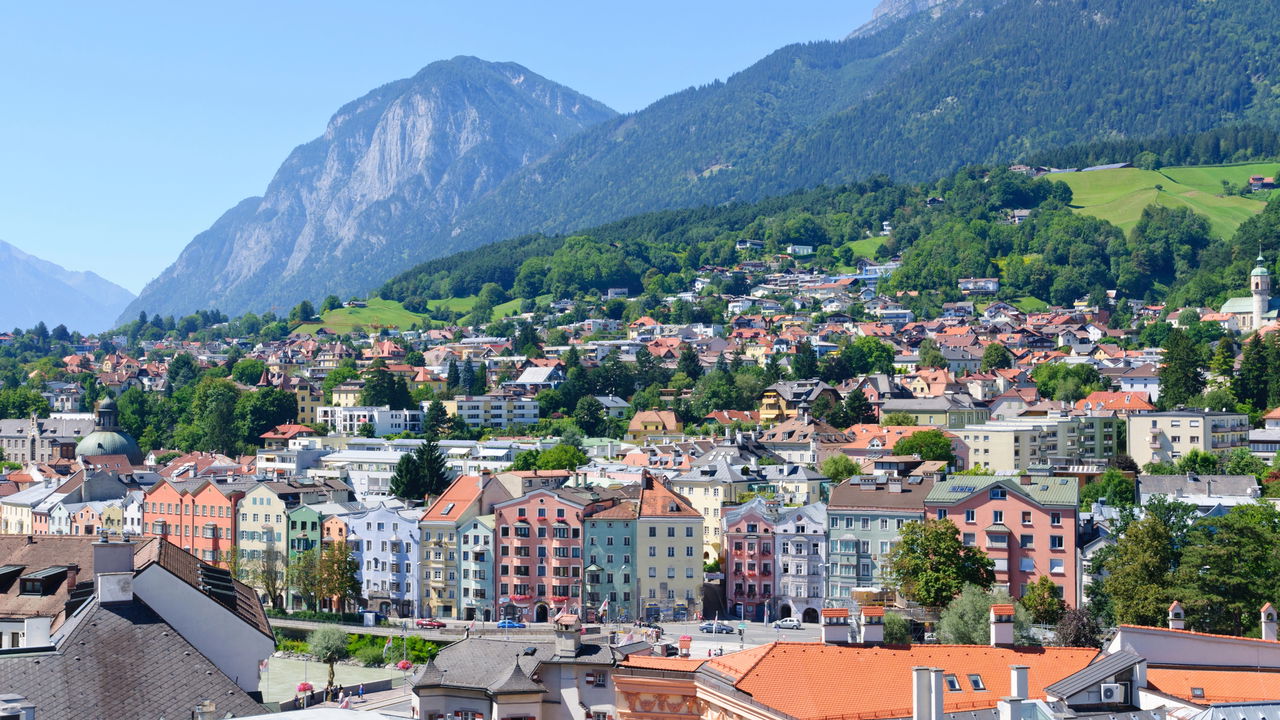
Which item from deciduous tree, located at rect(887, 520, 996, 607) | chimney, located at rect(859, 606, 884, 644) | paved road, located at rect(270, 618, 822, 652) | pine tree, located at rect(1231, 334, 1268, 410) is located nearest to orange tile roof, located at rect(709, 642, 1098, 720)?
chimney, located at rect(859, 606, 884, 644)

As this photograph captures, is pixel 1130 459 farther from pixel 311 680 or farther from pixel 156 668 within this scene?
pixel 156 668

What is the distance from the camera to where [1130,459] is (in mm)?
100938

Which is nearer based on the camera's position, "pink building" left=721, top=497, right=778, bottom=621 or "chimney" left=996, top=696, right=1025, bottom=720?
"chimney" left=996, top=696, right=1025, bottom=720

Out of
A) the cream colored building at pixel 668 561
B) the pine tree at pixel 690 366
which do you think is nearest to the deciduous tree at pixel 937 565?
the cream colored building at pixel 668 561

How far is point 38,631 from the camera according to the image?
30609 mm

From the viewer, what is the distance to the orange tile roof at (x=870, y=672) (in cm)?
3105

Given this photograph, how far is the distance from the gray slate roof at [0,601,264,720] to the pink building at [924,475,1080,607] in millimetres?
46279

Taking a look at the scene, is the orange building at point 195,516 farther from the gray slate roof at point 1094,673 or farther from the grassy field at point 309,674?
the gray slate roof at point 1094,673

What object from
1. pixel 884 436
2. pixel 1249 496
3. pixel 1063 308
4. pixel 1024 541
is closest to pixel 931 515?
pixel 1024 541

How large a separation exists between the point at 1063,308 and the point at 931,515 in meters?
133

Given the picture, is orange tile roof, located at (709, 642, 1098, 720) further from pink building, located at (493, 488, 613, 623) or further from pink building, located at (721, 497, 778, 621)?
pink building, located at (493, 488, 613, 623)

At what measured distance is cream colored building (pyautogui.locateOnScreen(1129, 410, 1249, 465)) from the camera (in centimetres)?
10344

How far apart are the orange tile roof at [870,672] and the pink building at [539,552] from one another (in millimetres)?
46389

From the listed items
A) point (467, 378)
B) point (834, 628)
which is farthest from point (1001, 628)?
point (467, 378)
